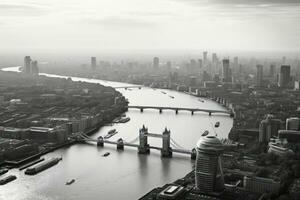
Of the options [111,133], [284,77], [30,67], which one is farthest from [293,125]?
[30,67]

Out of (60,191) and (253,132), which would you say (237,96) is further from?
(60,191)

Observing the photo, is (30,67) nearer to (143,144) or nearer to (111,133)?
(111,133)

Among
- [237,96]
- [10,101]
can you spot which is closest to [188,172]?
[10,101]

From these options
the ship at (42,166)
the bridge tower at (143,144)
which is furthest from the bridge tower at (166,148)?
the ship at (42,166)

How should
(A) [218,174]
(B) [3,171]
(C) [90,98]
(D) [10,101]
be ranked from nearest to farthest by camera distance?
(A) [218,174]
(B) [3,171]
(D) [10,101]
(C) [90,98]

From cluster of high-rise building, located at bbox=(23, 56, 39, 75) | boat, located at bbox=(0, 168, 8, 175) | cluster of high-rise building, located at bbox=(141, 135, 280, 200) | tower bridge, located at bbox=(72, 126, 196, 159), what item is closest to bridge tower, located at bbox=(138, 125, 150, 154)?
tower bridge, located at bbox=(72, 126, 196, 159)

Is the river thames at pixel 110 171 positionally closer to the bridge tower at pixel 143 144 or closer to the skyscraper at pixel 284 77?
the bridge tower at pixel 143 144
